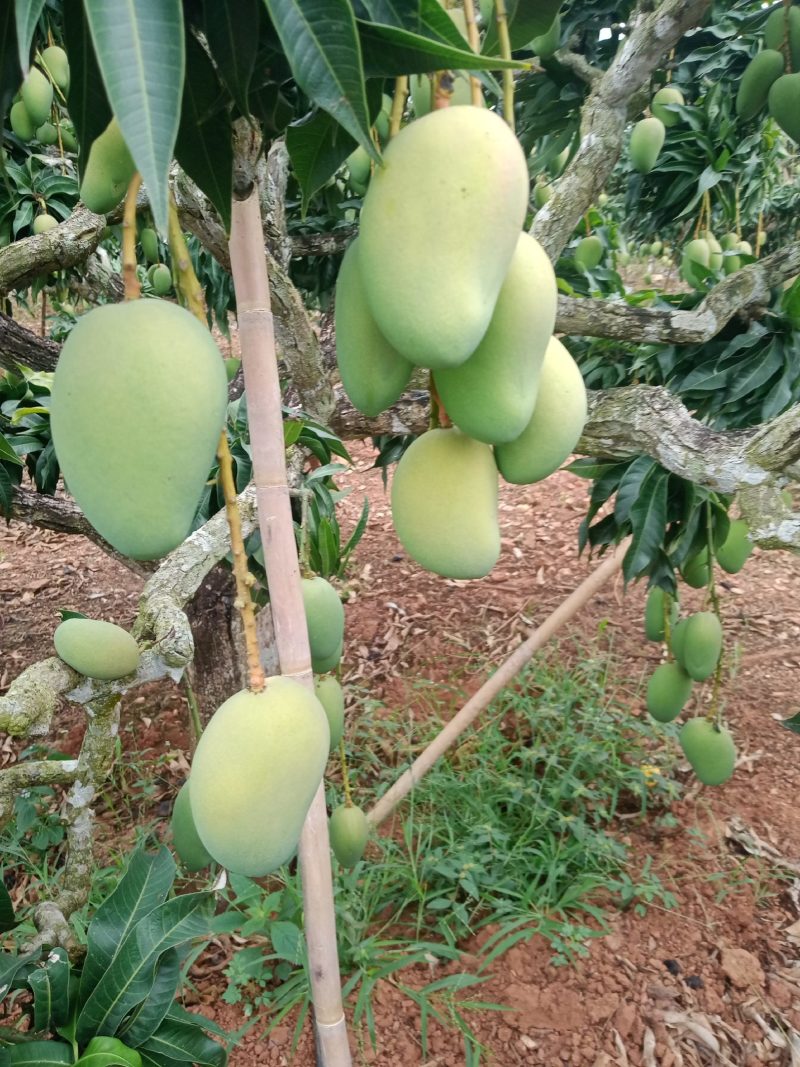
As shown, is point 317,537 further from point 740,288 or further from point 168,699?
point 168,699

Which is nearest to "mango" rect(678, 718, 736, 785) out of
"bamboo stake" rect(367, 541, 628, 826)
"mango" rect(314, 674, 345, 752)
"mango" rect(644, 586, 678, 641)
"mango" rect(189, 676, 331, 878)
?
"mango" rect(644, 586, 678, 641)

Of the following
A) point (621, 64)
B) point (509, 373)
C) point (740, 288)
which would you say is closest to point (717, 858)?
point (740, 288)

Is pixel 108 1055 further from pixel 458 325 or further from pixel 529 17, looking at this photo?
pixel 529 17

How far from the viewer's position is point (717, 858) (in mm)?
1960

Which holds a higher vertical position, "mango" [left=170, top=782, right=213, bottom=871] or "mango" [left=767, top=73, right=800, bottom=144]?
"mango" [left=767, top=73, right=800, bottom=144]

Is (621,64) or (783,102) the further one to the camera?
(621,64)

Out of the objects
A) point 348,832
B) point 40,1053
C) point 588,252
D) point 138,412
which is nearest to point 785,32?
point 588,252

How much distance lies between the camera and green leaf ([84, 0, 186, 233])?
0.30 m

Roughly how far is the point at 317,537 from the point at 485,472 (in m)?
0.85

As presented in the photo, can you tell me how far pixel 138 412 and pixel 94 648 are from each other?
1.83 feet

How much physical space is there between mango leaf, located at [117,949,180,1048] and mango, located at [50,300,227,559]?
0.86 meters

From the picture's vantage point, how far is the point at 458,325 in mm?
395

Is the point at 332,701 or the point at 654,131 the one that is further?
the point at 654,131

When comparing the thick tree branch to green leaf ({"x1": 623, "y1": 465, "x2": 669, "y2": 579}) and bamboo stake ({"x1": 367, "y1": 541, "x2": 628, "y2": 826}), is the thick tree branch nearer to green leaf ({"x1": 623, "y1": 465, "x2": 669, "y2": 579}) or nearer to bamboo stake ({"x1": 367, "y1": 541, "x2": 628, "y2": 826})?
green leaf ({"x1": 623, "y1": 465, "x2": 669, "y2": 579})
